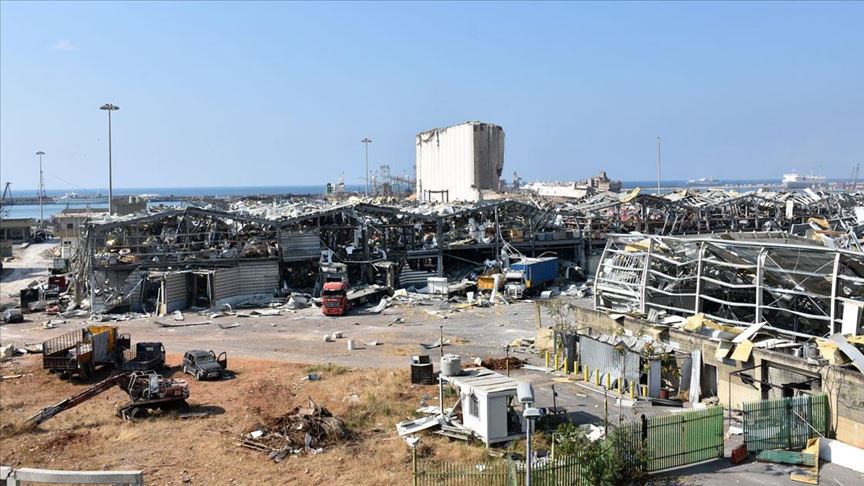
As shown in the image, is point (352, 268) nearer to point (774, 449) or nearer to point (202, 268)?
point (202, 268)

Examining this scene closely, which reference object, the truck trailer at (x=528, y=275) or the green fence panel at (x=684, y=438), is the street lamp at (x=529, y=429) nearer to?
the green fence panel at (x=684, y=438)

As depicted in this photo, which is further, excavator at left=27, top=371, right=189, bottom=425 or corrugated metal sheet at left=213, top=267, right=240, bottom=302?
corrugated metal sheet at left=213, top=267, right=240, bottom=302

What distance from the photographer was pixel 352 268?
148ft

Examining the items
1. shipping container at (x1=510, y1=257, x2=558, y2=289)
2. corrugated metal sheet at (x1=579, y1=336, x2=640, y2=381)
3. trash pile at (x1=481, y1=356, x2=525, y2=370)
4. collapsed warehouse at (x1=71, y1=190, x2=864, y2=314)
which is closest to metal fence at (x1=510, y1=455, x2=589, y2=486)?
corrugated metal sheet at (x1=579, y1=336, x2=640, y2=381)

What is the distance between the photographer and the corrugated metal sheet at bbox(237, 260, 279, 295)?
41.0 m

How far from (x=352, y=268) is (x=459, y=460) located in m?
29.3

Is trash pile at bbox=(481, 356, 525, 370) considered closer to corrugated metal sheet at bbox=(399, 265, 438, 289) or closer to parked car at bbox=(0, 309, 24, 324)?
corrugated metal sheet at bbox=(399, 265, 438, 289)

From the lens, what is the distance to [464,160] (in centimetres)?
8825

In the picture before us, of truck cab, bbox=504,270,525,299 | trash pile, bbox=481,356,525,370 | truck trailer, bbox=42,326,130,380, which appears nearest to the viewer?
truck trailer, bbox=42,326,130,380

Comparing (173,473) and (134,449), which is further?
(134,449)

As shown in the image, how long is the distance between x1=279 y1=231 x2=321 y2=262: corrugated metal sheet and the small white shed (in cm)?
2667

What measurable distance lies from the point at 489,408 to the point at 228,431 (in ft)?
24.1

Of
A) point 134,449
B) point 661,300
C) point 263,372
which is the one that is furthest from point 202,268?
point 661,300

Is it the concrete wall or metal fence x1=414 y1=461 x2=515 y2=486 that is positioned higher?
the concrete wall
